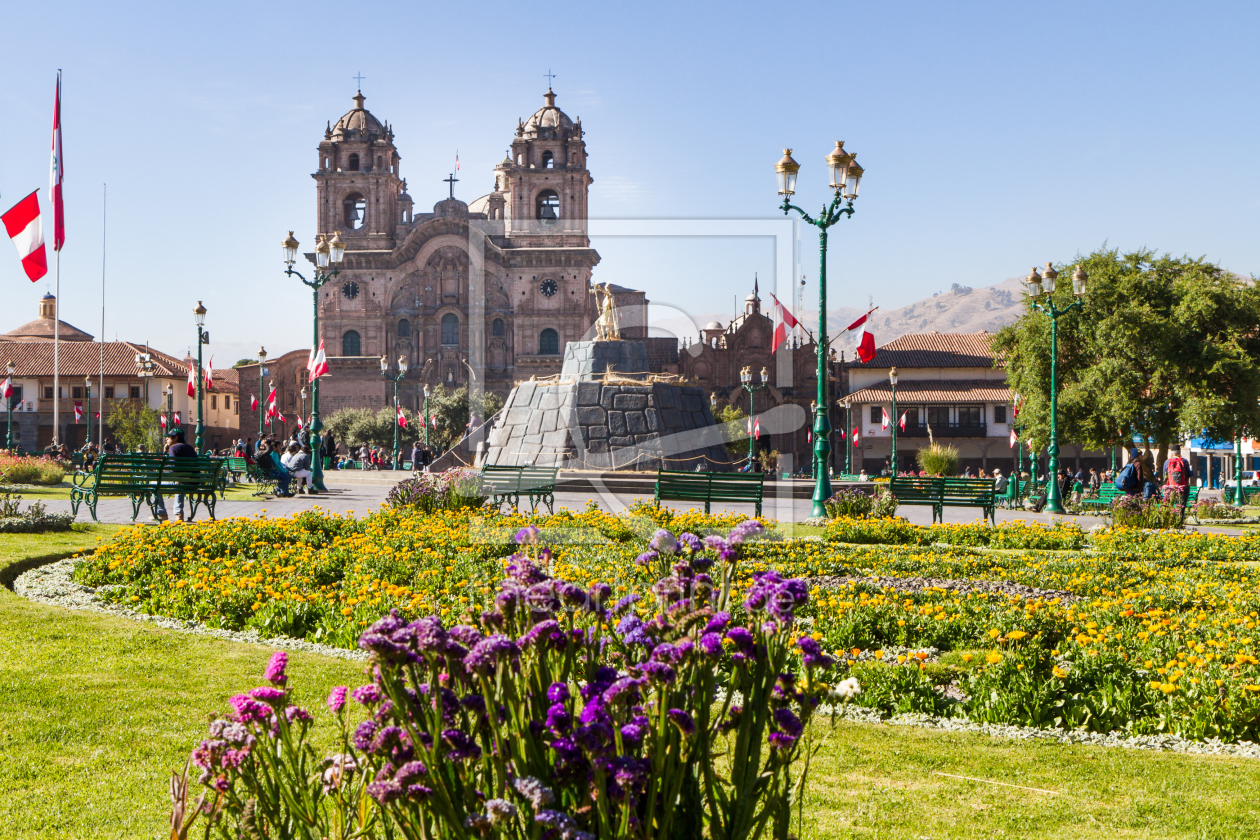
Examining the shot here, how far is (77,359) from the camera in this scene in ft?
213

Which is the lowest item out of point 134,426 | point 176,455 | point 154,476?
point 154,476

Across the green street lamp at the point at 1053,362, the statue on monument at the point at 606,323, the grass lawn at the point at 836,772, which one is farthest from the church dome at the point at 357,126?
the grass lawn at the point at 836,772

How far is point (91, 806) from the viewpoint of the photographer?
3.37 meters

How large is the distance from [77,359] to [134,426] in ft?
44.1

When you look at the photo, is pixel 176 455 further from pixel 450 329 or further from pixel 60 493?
pixel 450 329

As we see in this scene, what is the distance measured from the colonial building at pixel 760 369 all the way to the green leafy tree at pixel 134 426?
29.7 metres

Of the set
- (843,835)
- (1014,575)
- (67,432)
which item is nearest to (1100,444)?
(1014,575)

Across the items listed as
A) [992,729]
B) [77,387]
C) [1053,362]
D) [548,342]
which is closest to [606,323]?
[1053,362]

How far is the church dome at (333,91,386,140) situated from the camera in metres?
65.1

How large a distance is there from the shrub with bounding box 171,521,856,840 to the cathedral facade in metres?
59.8

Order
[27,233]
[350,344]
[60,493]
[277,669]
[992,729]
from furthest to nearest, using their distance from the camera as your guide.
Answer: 1. [350,344]
2. [60,493]
3. [27,233]
4. [992,729]
5. [277,669]

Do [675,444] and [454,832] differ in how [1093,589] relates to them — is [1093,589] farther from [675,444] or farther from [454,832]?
[675,444]

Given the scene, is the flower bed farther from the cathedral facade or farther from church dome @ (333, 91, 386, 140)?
church dome @ (333, 91, 386, 140)

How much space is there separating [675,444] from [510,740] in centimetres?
2335
